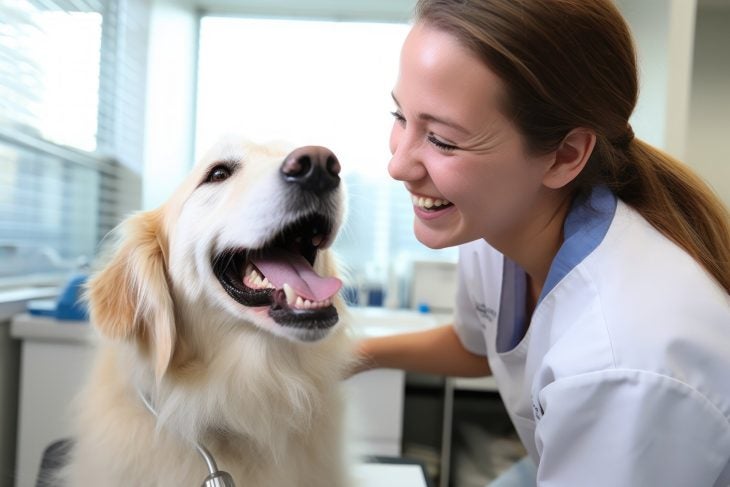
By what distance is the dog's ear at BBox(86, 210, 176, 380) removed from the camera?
0.92 m

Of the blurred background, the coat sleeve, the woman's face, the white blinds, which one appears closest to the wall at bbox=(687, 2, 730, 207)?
the blurred background

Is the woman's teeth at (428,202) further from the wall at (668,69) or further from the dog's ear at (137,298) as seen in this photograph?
the wall at (668,69)

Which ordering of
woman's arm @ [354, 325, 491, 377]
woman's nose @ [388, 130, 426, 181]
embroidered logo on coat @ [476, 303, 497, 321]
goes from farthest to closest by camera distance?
woman's arm @ [354, 325, 491, 377], embroidered logo on coat @ [476, 303, 497, 321], woman's nose @ [388, 130, 426, 181]

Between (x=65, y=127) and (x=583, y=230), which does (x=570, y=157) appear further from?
(x=65, y=127)

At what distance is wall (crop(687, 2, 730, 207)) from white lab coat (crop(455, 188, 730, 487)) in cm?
159

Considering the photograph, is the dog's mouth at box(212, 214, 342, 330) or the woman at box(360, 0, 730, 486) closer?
the woman at box(360, 0, 730, 486)

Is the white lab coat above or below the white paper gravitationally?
above

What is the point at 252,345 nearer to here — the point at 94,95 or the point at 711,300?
the point at 711,300

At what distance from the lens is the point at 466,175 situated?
866 mm

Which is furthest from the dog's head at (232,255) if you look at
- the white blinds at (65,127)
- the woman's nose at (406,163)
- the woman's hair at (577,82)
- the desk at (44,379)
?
the white blinds at (65,127)

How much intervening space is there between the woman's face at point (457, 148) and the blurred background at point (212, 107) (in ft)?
1.06

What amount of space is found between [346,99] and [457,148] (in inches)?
76.4

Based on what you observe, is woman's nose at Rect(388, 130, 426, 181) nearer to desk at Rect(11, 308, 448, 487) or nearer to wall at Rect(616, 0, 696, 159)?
desk at Rect(11, 308, 448, 487)

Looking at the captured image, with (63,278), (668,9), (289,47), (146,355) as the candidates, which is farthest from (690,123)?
(63,278)
